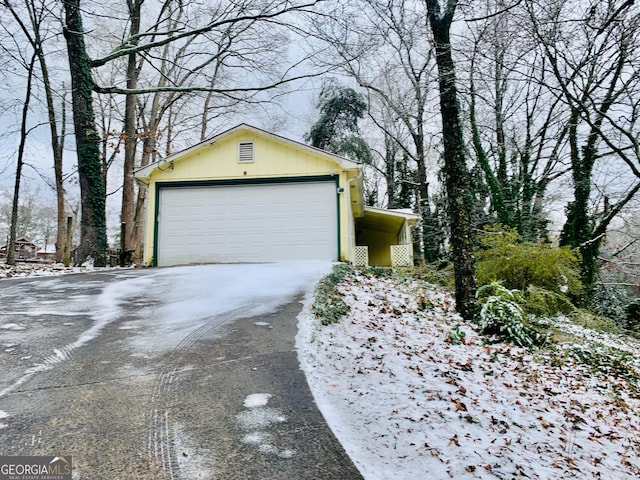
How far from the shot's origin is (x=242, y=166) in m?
10.8

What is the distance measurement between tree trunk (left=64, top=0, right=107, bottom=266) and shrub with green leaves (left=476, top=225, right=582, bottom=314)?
9.24m

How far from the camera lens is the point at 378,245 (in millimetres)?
20125

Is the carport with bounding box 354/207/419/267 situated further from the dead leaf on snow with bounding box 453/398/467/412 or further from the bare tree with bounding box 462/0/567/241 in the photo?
the dead leaf on snow with bounding box 453/398/467/412

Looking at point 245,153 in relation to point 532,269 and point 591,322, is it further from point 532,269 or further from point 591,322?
point 591,322

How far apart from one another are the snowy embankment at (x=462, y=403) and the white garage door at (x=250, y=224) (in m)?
5.27

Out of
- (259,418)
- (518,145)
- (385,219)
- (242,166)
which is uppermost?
(518,145)

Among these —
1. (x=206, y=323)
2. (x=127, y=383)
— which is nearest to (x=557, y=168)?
(x=206, y=323)

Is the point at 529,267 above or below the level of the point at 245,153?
below

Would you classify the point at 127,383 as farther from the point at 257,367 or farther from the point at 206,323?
the point at 206,323

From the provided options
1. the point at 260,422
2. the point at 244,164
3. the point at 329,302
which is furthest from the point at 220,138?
the point at 260,422

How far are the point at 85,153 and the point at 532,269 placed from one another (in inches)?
424

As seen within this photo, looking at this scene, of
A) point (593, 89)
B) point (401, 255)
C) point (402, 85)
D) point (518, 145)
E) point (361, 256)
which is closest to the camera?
point (593, 89)

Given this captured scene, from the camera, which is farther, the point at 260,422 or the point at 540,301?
the point at 540,301

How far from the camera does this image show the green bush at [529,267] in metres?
7.10
